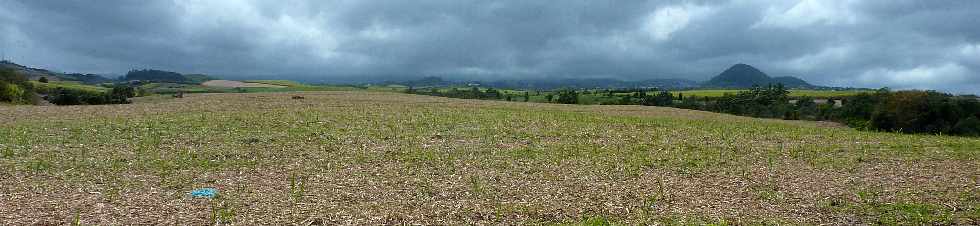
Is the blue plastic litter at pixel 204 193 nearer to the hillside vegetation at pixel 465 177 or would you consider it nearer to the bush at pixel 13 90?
the hillside vegetation at pixel 465 177

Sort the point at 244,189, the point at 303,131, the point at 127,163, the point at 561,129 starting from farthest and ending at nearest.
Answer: the point at 561,129, the point at 303,131, the point at 127,163, the point at 244,189

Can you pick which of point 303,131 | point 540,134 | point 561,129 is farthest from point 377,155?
point 561,129

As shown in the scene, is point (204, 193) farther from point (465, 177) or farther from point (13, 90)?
point (13, 90)

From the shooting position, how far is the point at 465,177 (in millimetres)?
18531

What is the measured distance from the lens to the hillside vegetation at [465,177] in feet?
43.9

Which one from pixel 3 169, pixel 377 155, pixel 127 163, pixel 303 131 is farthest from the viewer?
pixel 303 131

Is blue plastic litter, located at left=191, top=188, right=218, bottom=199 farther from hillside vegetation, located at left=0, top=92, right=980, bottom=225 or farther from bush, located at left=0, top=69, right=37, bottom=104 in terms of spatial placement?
bush, located at left=0, top=69, right=37, bottom=104

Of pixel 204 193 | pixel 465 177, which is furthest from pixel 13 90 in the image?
pixel 465 177

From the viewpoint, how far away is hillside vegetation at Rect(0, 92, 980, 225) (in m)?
13.4

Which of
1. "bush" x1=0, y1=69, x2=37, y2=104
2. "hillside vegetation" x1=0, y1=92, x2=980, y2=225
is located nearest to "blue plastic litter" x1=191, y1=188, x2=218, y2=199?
"hillside vegetation" x1=0, y1=92, x2=980, y2=225

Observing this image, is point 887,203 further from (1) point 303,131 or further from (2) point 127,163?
(1) point 303,131

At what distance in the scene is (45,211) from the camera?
1299cm

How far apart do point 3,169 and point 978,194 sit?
26.6m

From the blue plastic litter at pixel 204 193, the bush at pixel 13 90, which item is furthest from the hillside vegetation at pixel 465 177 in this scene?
the bush at pixel 13 90
